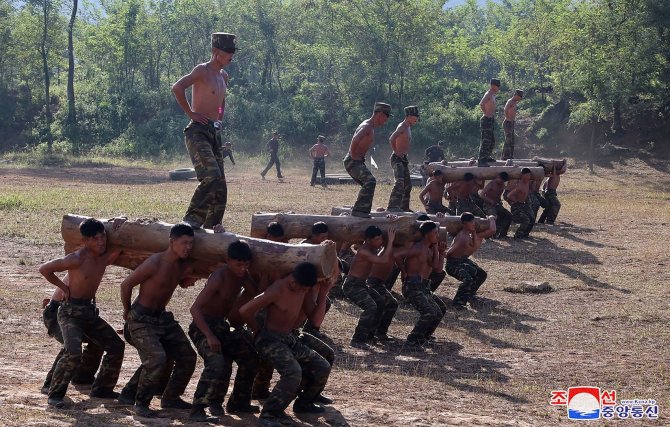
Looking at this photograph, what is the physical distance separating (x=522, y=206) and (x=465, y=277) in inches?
280

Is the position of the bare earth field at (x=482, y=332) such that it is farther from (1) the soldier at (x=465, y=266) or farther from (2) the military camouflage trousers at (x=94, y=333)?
(1) the soldier at (x=465, y=266)

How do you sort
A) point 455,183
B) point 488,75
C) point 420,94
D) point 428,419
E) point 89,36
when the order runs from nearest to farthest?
point 428,419
point 455,183
point 420,94
point 89,36
point 488,75

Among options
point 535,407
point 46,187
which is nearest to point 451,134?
point 46,187

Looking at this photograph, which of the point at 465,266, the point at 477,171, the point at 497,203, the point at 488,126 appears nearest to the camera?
the point at 465,266

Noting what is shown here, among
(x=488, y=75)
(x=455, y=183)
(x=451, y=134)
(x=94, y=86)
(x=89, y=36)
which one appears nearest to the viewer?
(x=455, y=183)

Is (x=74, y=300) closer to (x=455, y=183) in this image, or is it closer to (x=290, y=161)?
(x=455, y=183)

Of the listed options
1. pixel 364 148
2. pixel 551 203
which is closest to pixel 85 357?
pixel 364 148

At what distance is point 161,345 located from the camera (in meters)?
8.56

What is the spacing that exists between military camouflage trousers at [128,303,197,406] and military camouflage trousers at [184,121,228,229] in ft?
6.35


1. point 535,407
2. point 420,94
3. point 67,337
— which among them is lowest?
point 535,407

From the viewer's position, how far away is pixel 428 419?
28.0 feet

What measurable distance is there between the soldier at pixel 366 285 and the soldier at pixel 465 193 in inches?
324

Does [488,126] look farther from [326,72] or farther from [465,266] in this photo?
[326,72]

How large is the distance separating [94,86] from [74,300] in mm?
51577
